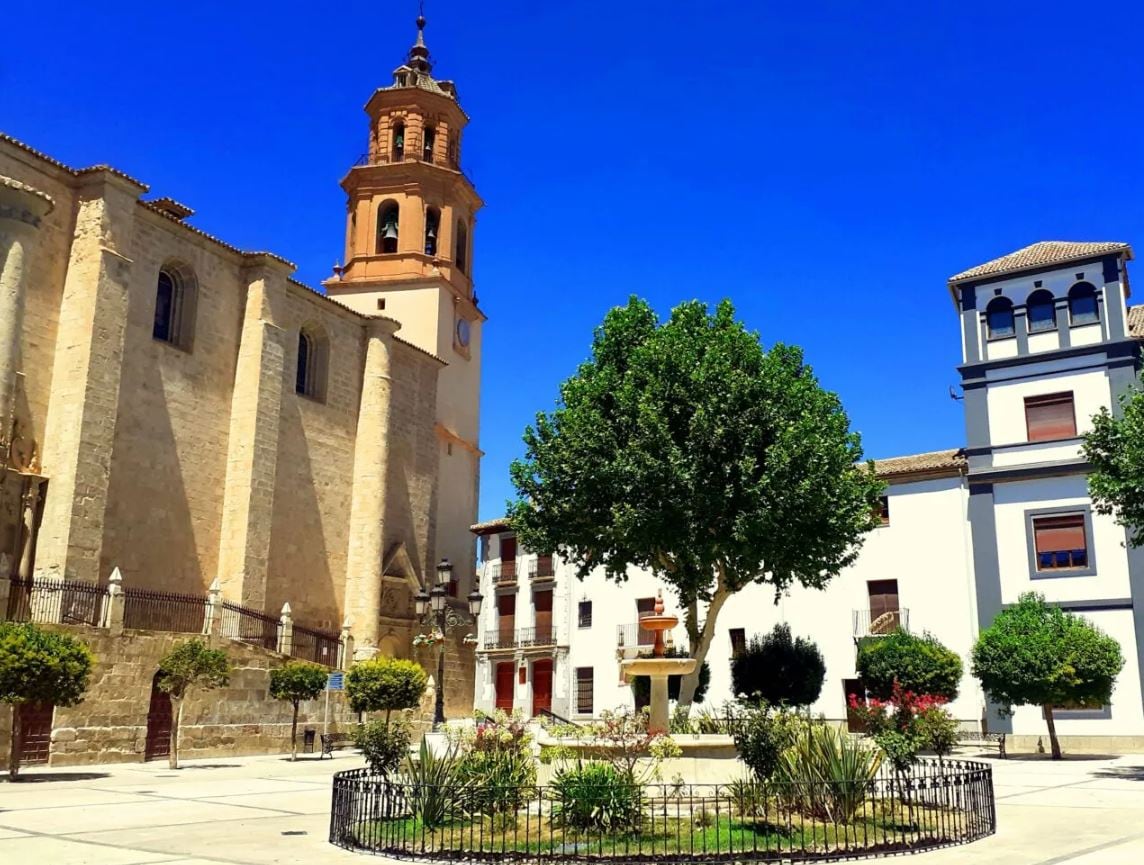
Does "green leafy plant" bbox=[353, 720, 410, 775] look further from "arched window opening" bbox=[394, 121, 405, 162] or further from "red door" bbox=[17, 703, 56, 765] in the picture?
"arched window opening" bbox=[394, 121, 405, 162]

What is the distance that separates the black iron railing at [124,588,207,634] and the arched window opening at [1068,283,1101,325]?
85.3 feet

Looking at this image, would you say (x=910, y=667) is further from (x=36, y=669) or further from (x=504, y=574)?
(x=36, y=669)

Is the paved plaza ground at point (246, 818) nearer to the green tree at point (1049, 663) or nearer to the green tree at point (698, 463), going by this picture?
the green tree at point (1049, 663)

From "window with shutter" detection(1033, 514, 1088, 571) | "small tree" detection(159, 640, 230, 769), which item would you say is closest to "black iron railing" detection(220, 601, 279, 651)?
"small tree" detection(159, 640, 230, 769)

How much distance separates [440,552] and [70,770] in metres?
21.1

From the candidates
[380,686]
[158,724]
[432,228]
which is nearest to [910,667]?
[380,686]

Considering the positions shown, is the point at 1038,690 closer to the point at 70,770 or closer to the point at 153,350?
the point at 70,770

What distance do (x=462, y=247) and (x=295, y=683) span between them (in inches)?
955

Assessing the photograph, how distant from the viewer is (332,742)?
2684 cm

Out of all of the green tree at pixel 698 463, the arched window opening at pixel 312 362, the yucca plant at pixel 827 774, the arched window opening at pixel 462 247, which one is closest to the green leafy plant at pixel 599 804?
the yucca plant at pixel 827 774

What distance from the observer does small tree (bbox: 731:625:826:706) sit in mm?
30109

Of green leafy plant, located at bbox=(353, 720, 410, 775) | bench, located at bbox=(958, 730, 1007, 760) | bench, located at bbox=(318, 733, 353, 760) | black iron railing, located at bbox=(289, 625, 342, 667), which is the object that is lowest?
bench, located at bbox=(318, 733, 353, 760)

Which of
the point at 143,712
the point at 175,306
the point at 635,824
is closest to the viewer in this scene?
the point at 635,824

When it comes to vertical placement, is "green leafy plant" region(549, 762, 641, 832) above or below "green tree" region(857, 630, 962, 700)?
below
